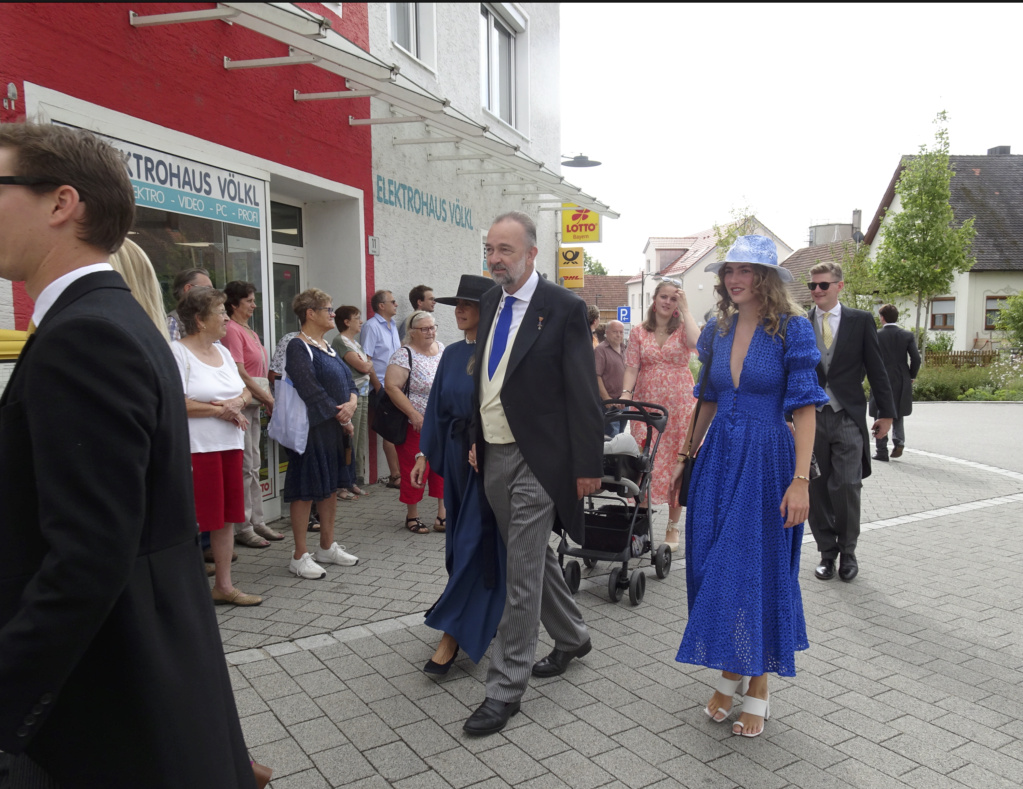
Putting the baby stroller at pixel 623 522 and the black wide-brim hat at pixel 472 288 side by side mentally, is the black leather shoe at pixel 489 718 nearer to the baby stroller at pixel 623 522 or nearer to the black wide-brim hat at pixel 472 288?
the baby stroller at pixel 623 522

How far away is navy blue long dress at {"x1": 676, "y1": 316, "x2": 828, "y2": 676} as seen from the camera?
3340mm

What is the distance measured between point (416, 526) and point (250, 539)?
1.41 m

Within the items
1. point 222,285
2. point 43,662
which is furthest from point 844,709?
point 222,285

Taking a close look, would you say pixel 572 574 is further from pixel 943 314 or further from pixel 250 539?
pixel 943 314

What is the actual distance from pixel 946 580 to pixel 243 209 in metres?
6.55

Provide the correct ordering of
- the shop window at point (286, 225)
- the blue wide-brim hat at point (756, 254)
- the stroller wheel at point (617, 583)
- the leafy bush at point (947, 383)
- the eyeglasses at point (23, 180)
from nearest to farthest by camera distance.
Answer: the eyeglasses at point (23, 180), the blue wide-brim hat at point (756, 254), the stroller wheel at point (617, 583), the shop window at point (286, 225), the leafy bush at point (947, 383)

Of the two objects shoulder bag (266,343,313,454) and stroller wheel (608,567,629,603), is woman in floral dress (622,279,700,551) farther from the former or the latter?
shoulder bag (266,343,313,454)

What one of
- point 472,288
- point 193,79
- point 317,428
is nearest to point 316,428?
point 317,428

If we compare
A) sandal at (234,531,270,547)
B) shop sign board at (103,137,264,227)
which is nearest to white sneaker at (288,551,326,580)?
sandal at (234,531,270,547)

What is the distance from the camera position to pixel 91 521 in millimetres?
1367

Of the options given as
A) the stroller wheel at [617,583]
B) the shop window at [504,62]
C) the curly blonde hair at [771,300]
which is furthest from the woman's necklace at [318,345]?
the shop window at [504,62]

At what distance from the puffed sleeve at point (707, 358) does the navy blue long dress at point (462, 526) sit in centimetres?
119

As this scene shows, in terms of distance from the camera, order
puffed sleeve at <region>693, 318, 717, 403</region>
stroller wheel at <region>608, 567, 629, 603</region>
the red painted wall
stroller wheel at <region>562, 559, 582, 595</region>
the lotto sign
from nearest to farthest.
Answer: puffed sleeve at <region>693, 318, 717, 403</region> → the red painted wall → stroller wheel at <region>608, 567, 629, 603</region> → stroller wheel at <region>562, 559, 582, 595</region> → the lotto sign

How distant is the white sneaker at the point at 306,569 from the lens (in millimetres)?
5512
